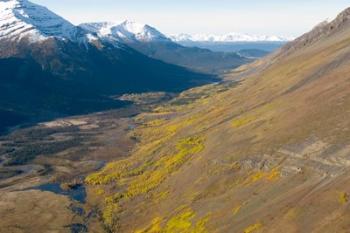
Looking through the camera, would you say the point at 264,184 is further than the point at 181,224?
Yes

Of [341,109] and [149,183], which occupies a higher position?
[341,109]

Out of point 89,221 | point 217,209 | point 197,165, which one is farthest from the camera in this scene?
point 197,165

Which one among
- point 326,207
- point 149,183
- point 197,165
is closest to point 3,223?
point 149,183

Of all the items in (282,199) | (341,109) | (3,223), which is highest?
(341,109)

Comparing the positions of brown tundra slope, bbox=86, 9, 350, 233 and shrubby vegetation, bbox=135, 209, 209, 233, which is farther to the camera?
shrubby vegetation, bbox=135, 209, 209, 233

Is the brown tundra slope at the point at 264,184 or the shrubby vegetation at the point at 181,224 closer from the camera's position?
the brown tundra slope at the point at 264,184

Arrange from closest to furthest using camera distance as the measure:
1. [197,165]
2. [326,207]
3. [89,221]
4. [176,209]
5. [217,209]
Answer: [326,207], [217,209], [176,209], [89,221], [197,165]

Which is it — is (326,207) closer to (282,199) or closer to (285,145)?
(282,199)

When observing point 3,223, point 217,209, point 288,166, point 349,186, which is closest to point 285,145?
point 288,166

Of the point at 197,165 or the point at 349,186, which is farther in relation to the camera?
the point at 197,165

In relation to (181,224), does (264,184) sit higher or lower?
higher
